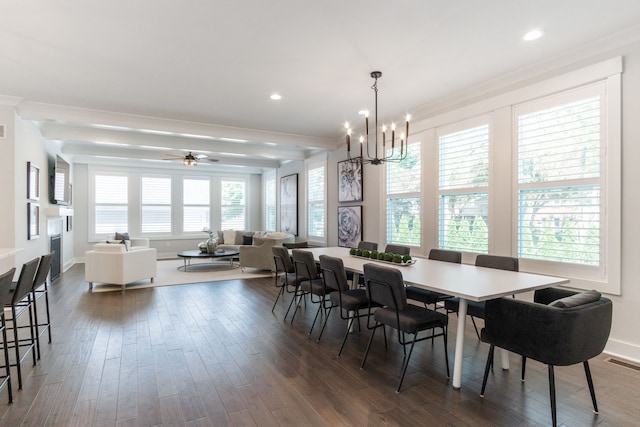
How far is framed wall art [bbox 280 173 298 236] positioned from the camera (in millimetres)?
8750

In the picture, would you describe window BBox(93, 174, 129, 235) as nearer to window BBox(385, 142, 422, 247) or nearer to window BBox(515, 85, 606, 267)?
window BBox(385, 142, 422, 247)

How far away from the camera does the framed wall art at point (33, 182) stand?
5121 mm

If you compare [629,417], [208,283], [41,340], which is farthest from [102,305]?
[629,417]

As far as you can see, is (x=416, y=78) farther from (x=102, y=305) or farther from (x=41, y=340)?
(x=102, y=305)

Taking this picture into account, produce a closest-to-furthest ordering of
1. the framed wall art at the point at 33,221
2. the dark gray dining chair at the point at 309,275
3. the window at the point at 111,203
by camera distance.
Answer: the dark gray dining chair at the point at 309,275
the framed wall art at the point at 33,221
the window at the point at 111,203

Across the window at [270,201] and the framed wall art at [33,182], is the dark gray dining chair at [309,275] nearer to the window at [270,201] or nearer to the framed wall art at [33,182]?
the framed wall art at [33,182]

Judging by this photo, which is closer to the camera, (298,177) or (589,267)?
(589,267)

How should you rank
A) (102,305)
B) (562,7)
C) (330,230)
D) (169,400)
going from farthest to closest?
(330,230) → (102,305) → (562,7) → (169,400)

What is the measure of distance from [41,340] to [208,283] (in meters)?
2.98

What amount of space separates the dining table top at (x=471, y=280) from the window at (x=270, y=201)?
7109 mm

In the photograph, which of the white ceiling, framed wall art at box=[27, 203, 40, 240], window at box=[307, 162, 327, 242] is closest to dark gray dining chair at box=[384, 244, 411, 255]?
the white ceiling

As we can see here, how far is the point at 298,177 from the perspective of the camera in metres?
8.72

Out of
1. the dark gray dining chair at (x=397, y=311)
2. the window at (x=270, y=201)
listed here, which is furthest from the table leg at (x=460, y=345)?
the window at (x=270, y=201)

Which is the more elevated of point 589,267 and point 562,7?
point 562,7
